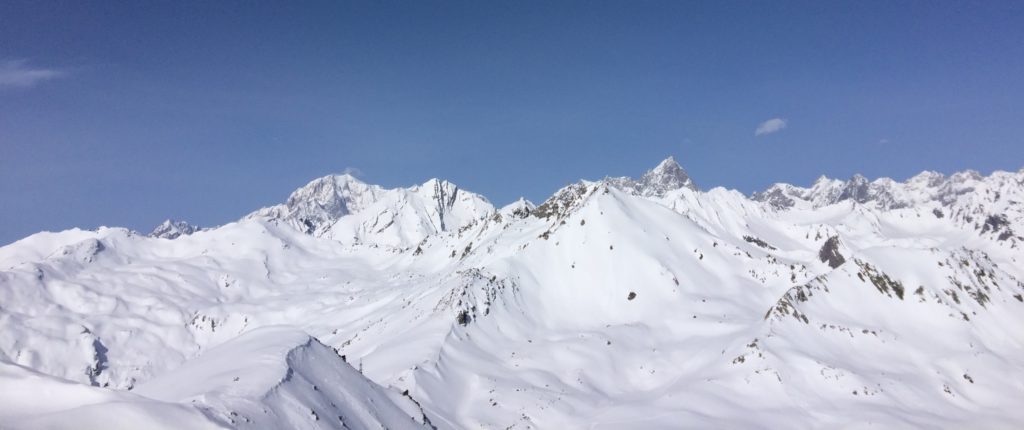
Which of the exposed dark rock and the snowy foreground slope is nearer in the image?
the snowy foreground slope

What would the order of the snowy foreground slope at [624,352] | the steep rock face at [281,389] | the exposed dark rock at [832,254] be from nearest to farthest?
the steep rock face at [281,389], the snowy foreground slope at [624,352], the exposed dark rock at [832,254]

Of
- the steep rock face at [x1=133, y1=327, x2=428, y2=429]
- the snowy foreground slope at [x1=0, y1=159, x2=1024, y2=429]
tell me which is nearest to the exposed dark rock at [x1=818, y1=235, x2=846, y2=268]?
the snowy foreground slope at [x1=0, y1=159, x2=1024, y2=429]

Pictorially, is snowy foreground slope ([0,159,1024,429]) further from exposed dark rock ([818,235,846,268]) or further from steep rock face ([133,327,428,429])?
exposed dark rock ([818,235,846,268])

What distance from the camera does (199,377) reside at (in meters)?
34.0

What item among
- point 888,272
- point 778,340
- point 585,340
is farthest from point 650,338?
point 888,272

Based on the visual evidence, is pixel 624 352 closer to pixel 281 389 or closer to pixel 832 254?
pixel 281 389

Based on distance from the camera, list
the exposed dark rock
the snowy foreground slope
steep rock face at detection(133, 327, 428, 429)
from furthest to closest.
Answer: the exposed dark rock
the snowy foreground slope
steep rock face at detection(133, 327, 428, 429)

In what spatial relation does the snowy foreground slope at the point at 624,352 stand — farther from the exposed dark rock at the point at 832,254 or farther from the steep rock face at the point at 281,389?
the exposed dark rock at the point at 832,254

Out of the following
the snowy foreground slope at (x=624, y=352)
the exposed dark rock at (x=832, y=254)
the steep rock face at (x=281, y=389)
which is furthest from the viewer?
the exposed dark rock at (x=832, y=254)

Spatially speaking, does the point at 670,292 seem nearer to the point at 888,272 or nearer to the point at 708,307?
the point at 708,307

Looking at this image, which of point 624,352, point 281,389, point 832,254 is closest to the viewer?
point 281,389

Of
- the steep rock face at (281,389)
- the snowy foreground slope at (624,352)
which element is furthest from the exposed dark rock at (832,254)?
the steep rock face at (281,389)

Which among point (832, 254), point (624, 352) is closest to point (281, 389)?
point (624, 352)

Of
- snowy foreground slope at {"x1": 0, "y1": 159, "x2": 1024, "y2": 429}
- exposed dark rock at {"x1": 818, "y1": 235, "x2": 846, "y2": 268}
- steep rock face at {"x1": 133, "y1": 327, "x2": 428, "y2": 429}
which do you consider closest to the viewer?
steep rock face at {"x1": 133, "y1": 327, "x2": 428, "y2": 429}
